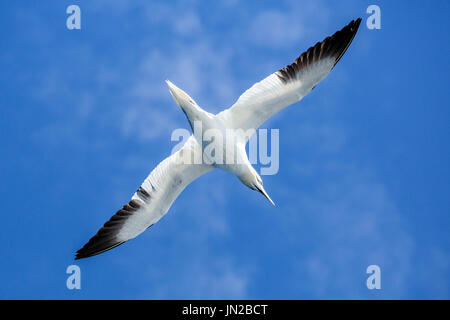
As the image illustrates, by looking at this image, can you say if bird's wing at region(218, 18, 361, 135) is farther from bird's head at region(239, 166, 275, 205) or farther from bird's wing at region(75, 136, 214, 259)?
bird's wing at region(75, 136, 214, 259)

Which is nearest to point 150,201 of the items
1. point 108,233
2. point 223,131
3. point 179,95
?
point 108,233

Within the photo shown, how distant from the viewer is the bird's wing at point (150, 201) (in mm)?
15273

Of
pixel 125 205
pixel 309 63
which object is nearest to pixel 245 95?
pixel 309 63

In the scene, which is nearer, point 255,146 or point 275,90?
point 275,90

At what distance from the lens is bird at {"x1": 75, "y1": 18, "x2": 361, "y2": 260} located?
48.0 feet

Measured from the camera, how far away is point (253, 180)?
1509 cm

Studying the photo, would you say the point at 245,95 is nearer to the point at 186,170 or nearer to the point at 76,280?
the point at 186,170

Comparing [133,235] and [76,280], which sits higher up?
[133,235]

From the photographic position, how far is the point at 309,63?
574 inches

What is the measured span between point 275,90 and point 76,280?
710cm

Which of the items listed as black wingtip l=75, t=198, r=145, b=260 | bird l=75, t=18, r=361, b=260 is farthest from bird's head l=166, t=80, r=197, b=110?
black wingtip l=75, t=198, r=145, b=260

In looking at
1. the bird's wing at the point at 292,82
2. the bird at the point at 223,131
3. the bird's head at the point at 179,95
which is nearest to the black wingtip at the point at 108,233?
the bird at the point at 223,131

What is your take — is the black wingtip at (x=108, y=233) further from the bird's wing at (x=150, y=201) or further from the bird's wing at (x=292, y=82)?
the bird's wing at (x=292, y=82)

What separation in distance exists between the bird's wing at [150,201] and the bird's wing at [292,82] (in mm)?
1481
